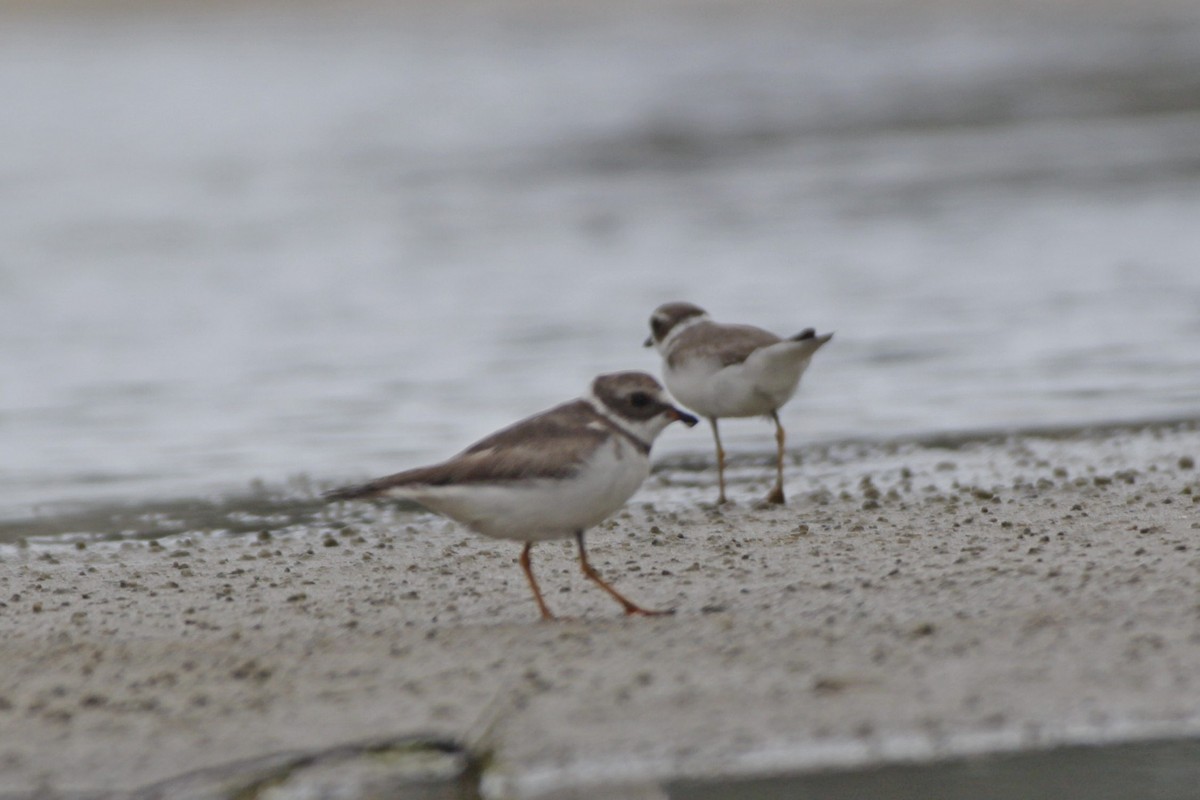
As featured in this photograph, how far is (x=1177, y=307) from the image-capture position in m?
14.5

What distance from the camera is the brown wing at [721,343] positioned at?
8.88 meters

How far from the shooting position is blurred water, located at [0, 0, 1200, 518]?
11.7 m

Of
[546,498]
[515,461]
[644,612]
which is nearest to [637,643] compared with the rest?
[644,612]

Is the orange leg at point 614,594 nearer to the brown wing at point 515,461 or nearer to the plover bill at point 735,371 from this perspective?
the brown wing at point 515,461

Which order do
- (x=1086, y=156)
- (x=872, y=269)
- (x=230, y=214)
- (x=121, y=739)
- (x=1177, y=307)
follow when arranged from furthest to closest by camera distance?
(x=1086, y=156), (x=230, y=214), (x=872, y=269), (x=1177, y=307), (x=121, y=739)

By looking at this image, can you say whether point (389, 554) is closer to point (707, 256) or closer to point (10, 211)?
point (707, 256)

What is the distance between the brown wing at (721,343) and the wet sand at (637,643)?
78 centimetres

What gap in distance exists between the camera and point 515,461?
632cm

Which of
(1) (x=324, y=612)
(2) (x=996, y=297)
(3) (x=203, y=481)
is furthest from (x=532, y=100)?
(1) (x=324, y=612)

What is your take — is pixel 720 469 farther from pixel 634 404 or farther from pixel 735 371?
pixel 634 404

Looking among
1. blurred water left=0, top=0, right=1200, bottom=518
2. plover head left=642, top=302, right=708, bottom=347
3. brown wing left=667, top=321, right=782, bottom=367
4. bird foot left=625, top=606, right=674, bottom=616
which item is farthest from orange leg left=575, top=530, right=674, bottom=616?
blurred water left=0, top=0, right=1200, bottom=518

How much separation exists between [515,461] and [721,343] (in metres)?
2.85

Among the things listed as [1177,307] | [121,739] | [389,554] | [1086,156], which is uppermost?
[1086,156]

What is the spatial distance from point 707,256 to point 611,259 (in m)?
1.02
